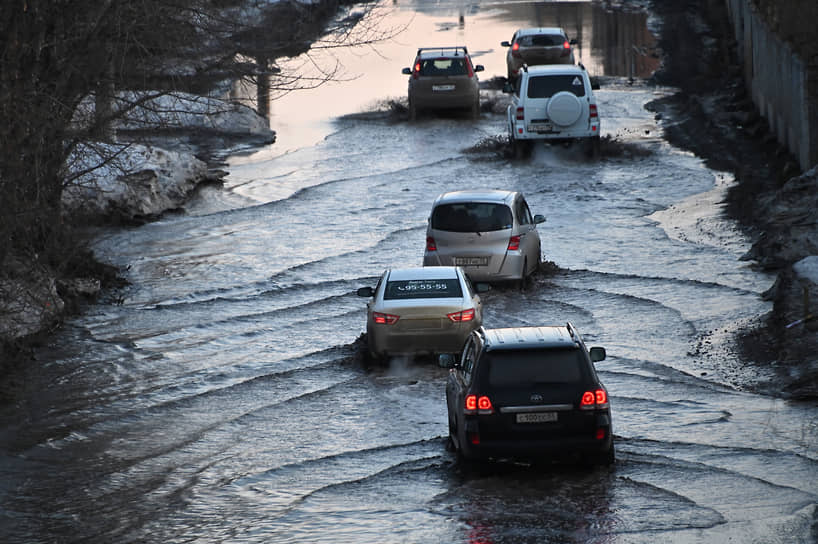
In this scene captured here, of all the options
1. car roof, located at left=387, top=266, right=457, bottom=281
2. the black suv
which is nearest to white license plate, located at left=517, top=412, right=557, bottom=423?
the black suv

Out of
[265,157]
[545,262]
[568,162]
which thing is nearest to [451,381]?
[545,262]

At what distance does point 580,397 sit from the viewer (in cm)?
1250

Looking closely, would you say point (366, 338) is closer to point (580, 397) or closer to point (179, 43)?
point (179, 43)

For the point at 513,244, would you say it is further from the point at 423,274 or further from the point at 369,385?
the point at 369,385

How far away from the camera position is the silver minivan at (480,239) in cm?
2178

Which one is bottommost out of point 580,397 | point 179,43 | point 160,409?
point 160,409

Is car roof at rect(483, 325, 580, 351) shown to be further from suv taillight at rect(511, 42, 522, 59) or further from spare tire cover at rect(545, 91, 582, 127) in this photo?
suv taillight at rect(511, 42, 522, 59)

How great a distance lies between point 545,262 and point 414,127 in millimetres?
18120

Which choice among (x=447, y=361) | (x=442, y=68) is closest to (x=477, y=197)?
(x=447, y=361)

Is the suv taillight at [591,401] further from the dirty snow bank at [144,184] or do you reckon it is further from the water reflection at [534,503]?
the dirty snow bank at [144,184]

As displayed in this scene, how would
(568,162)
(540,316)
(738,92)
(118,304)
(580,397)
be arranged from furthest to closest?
1. (738,92)
2. (568,162)
3. (118,304)
4. (540,316)
5. (580,397)

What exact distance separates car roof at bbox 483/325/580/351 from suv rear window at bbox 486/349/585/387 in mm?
48

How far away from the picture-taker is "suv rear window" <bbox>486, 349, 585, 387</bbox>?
12625 millimetres

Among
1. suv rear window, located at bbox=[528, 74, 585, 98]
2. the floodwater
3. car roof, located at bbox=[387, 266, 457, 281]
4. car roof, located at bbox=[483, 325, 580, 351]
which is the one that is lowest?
the floodwater
